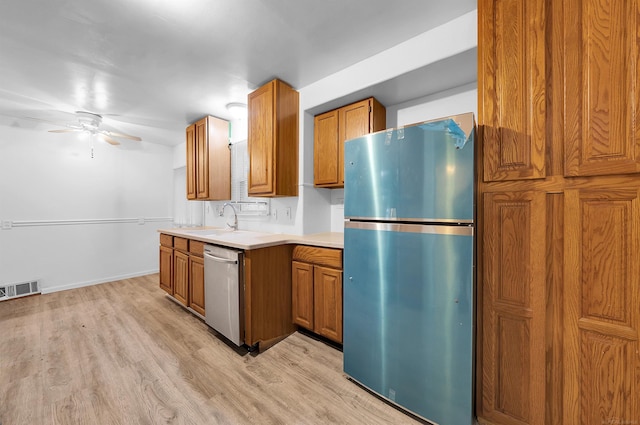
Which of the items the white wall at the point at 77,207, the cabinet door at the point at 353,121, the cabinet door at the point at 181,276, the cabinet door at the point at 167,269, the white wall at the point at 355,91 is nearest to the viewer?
the white wall at the point at 355,91

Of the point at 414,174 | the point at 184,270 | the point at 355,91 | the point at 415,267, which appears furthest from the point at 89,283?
the point at 414,174

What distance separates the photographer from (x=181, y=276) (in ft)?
9.36

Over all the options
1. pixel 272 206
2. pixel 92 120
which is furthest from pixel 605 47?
pixel 92 120

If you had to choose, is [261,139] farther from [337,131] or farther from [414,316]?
[414,316]

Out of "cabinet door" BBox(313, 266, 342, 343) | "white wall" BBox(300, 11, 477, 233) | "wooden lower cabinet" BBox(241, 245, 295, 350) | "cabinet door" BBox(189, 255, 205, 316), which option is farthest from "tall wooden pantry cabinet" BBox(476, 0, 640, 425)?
"cabinet door" BBox(189, 255, 205, 316)

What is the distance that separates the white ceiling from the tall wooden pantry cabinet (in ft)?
2.20

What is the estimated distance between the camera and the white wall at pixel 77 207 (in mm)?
3342

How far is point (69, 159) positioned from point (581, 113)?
18.4 feet

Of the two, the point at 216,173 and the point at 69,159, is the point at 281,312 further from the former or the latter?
the point at 69,159

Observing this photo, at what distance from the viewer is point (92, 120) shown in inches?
129

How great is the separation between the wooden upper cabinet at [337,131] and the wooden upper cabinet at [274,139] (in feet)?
0.83

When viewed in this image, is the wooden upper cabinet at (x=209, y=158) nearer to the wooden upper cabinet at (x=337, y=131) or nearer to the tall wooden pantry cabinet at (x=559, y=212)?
the wooden upper cabinet at (x=337, y=131)

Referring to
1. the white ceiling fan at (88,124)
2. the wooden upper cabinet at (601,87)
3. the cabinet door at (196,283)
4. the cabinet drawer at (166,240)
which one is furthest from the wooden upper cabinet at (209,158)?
the wooden upper cabinet at (601,87)

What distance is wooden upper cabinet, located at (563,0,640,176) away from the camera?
98 cm
